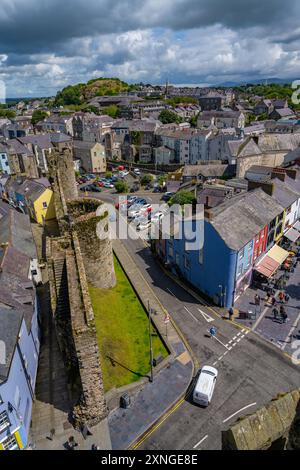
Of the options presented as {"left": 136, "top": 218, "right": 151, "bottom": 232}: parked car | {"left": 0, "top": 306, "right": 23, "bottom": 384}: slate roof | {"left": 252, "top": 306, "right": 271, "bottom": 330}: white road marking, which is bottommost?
{"left": 252, "top": 306, "right": 271, "bottom": 330}: white road marking

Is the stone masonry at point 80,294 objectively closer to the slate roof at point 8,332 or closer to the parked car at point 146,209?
the slate roof at point 8,332

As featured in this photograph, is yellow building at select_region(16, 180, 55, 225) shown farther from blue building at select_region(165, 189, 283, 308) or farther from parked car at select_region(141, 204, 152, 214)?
blue building at select_region(165, 189, 283, 308)

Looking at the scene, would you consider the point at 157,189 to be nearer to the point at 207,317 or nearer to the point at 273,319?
the point at 207,317

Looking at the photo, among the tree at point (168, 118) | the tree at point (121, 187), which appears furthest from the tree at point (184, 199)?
the tree at point (168, 118)

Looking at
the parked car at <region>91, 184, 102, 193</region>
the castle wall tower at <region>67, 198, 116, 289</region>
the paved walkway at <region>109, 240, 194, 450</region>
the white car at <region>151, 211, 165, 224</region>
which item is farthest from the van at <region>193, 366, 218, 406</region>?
the parked car at <region>91, 184, 102, 193</region>

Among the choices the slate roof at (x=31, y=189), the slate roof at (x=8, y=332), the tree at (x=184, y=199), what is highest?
the slate roof at (x=31, y=189)
